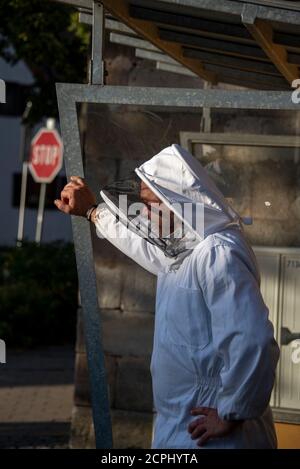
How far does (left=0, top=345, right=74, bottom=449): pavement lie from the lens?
30.9 feet

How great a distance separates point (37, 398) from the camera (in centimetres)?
1168

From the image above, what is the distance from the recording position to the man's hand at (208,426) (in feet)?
12.7

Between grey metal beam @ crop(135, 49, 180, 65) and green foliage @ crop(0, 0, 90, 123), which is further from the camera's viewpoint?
green foliage @ crop(0, 0, 90, 123)

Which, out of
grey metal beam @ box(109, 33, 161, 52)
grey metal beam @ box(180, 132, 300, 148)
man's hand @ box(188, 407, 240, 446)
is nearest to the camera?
man's hand @ box(188, 407, 240, 446)

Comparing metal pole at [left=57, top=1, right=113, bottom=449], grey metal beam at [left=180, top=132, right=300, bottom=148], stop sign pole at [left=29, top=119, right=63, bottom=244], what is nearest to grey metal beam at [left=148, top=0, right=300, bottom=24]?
metal pole at [left=57, top=1, right=113, bottom=449]

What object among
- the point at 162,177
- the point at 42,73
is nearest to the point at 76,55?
the point at 42,73

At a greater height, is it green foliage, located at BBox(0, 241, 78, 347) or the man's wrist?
the man's wrist

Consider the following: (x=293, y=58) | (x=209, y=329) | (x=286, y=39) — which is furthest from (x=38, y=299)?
(x=209, y=329)

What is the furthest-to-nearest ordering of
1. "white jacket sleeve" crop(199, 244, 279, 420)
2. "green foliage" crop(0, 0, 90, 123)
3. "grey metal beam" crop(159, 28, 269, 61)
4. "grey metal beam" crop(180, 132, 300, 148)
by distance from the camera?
"green foliage" crop(0, 0, 90, 123) < "grey metal beam" crop(180, 132, 300, 148) < "grey metal beam" crop(159, 28, 269, 61) < "white jacket sleeve" crop(199, 244, 279, 420)

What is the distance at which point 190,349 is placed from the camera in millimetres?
3984

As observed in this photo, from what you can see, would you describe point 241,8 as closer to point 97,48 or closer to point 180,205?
point 97,48

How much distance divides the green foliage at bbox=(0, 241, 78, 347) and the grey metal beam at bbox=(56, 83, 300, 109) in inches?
421

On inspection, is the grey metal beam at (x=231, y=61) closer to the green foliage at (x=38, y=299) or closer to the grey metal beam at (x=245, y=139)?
the grey metal beam at (x=245, y=139)

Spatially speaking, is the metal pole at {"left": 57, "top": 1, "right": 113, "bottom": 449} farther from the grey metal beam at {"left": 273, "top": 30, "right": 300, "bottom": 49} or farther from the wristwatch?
the grey metal beam at {"left": 273, "top": 30, "right": 300, "bottom": 49}
